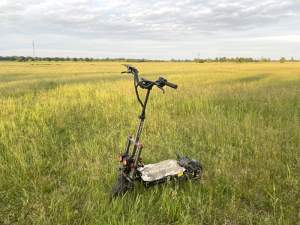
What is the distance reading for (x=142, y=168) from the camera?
10.9 ft

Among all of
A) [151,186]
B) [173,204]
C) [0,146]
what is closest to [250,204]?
[173,204]

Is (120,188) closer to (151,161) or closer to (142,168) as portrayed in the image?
(142,168)

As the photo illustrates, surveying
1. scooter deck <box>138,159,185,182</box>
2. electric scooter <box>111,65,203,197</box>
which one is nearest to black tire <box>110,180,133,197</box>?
electric scooter <box>111,65,203,197</box>

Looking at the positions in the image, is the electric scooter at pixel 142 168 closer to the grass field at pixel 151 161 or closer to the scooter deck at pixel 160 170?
the scooter deck at pixel 160 170

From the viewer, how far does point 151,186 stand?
10.5 ft

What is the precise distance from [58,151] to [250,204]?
398cm

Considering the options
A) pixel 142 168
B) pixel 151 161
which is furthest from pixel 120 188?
pixel 151 161

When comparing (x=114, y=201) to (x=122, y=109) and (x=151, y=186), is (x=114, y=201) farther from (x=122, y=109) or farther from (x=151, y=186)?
(x=122, y=109)

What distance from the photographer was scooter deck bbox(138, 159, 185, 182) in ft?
9.93

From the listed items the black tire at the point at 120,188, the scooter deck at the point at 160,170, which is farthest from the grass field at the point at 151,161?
the scooter deck at the point at 160,170

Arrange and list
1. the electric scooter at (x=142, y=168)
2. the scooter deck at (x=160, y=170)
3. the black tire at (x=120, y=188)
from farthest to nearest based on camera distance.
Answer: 1. the scooter deck at (x=160, y=170)
2. the black tire at (x=120, y=188)
3. the electric scooter at (x=142, y=168)

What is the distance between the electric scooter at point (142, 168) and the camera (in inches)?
103

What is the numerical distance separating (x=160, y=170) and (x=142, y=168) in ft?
1.01

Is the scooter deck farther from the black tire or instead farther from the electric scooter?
the black tire
